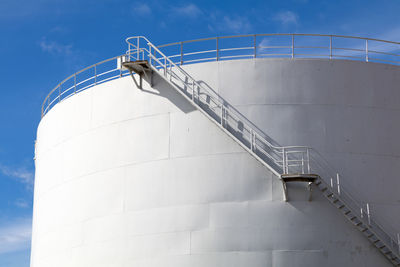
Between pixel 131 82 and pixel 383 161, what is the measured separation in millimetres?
9067

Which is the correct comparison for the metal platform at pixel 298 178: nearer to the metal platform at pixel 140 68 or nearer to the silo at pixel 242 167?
the silo at pixel 242 167

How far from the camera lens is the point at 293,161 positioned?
20.4 metres

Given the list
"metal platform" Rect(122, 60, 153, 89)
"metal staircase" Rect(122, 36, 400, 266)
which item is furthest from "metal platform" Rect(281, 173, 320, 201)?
"metal platform" Rect(122, 60, 153, 89)

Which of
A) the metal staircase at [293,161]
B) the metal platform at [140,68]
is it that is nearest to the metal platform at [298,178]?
the metal staircase at [293,161]

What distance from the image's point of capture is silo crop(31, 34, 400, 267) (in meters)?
20.0

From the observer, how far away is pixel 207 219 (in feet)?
66.2

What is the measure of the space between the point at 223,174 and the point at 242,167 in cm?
65

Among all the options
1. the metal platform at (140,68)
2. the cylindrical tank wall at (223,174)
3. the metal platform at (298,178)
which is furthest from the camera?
the metal platform at (140,68)

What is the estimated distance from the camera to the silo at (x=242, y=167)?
786 inches

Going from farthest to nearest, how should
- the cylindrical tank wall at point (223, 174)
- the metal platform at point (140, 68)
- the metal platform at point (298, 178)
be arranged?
the metal platform at point (140, 68)
the cylindrical tank wall at point (223, 174)
the metal platform at point (298, 178)

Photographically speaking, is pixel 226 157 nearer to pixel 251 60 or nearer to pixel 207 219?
pixel 207 219

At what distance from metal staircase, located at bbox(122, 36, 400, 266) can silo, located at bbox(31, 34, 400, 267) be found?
0.12ft

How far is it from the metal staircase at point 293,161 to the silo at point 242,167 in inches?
1.4

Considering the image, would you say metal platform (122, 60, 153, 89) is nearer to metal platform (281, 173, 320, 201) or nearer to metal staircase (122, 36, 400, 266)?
metal staircase (122, 36, 400, 266)
